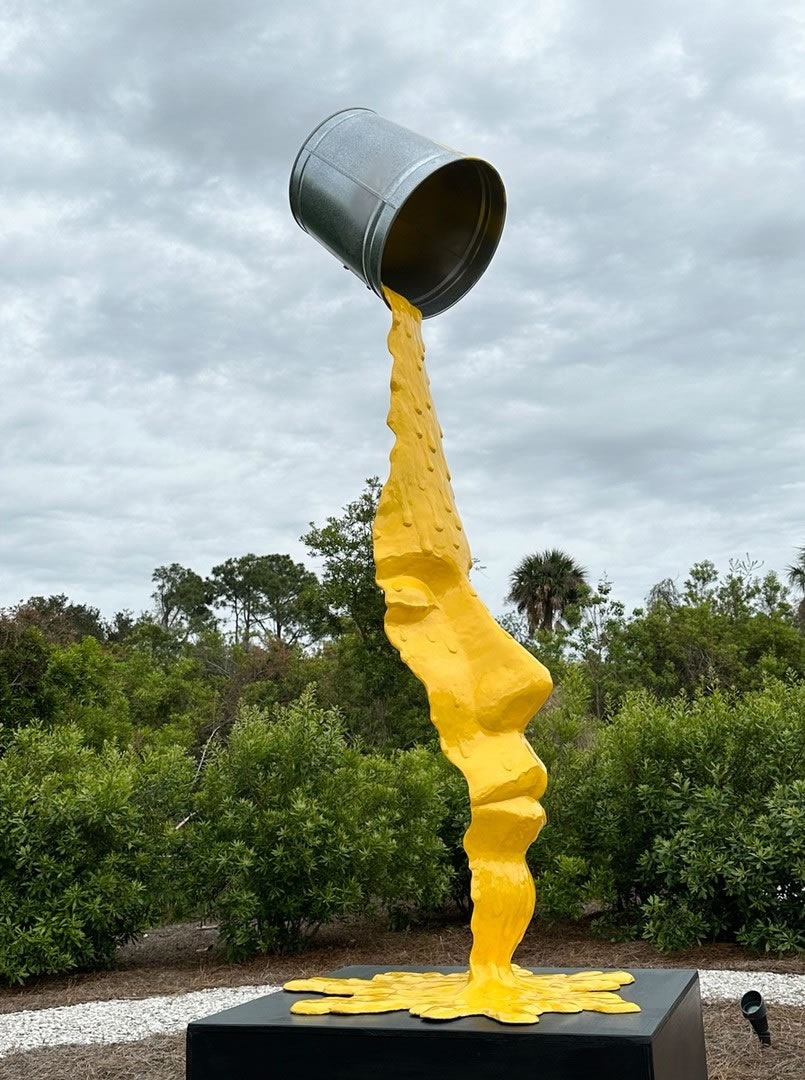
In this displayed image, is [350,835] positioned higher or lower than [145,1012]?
higher

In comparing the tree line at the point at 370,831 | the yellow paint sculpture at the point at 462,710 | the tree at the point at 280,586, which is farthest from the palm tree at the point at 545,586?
the yellow paint sculpture at the point at 462,710

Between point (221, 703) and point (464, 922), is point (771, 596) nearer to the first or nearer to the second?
point (221, 703)

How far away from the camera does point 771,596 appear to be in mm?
21703

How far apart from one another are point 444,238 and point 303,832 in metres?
4.57

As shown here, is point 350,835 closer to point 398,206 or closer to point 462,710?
point 462,710

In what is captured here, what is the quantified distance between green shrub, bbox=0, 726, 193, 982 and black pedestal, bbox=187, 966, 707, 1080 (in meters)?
4.22

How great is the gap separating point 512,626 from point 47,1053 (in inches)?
680

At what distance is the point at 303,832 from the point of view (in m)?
7.45

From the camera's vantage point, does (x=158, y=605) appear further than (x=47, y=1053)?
Yes

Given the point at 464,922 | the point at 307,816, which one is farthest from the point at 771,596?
the point at 307,816

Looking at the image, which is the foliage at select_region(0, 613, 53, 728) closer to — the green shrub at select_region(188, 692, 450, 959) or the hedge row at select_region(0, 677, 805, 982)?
the hedge row at select_region(0, 677, 805, 982)

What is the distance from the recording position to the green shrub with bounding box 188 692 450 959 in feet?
24.5

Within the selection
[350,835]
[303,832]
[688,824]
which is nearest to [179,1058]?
[303,832]

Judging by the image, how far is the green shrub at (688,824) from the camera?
7066 mm
